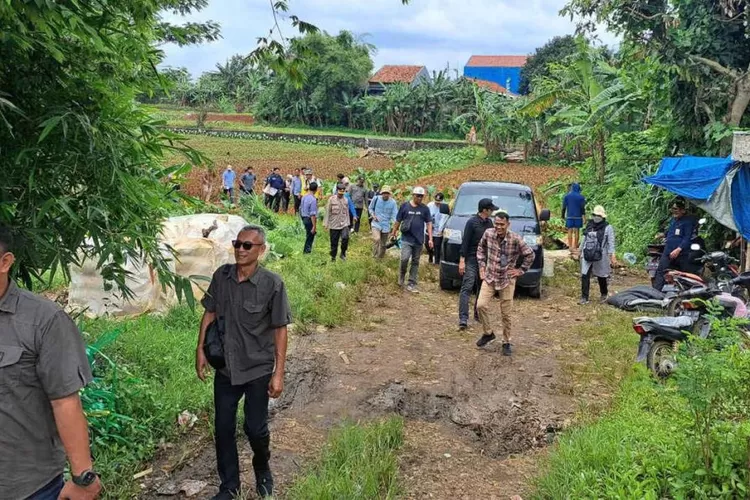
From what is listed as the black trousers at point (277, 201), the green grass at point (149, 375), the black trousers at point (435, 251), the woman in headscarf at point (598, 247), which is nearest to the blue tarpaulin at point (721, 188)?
the woman in headscarf at point (598, 247)

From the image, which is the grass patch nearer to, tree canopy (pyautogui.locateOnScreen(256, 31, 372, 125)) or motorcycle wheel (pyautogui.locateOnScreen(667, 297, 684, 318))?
motorcycle wheel (pyautogui.locateOnScreen(667, 297, 684, 318))

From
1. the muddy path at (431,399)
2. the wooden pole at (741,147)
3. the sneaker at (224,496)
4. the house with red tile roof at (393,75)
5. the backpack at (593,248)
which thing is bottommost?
the muddy path at (431,399)

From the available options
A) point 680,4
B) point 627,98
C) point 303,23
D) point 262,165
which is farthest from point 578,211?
point 262,165

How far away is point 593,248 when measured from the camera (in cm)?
957

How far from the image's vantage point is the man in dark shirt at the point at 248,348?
12.9 ft

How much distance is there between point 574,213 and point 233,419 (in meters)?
11.1

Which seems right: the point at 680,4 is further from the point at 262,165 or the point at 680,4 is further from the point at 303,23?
the point at 262,165

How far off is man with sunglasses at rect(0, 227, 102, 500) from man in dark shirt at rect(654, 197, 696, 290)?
849cm

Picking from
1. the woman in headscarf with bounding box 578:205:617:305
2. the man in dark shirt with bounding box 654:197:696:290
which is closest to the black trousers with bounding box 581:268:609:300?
the woman in headscarf with bounding box 578:205:617:305

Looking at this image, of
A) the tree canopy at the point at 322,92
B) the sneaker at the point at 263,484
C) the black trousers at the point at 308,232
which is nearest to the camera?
the sneaker at the point at 263,484

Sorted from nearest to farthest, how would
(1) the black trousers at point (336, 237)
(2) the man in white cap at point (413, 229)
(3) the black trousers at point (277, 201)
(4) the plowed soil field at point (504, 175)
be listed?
(2) the man in white cap at point (413, 229) → (1) the black trousers at point (336, 237) → (3) the black trousers at point (277, 201) → (4) the plowed soil field at point (504, 175)

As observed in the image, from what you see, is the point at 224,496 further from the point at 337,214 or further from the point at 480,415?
the point at 337,214

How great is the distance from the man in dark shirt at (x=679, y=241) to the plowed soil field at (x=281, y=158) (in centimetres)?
1785

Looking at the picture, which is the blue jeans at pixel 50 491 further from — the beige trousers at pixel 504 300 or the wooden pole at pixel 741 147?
the wooden pole at pixel 741 147
